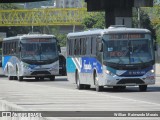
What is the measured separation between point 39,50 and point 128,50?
1766 cm

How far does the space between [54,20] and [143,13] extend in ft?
46.1

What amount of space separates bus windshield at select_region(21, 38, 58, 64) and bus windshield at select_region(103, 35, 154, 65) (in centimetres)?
1707

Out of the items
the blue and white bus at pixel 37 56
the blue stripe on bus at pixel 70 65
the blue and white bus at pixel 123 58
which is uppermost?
the blue and white bus at pixel 123 58

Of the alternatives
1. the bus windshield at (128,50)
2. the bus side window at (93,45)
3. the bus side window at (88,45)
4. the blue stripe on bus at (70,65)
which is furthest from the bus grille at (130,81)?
the blue stripe on bus at (70,65)

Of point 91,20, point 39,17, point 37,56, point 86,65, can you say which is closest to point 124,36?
point 86,65

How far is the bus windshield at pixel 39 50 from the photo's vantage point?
50.7m

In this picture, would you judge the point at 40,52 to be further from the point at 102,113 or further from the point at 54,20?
the point at 54,20

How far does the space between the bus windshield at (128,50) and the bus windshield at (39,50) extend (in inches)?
672

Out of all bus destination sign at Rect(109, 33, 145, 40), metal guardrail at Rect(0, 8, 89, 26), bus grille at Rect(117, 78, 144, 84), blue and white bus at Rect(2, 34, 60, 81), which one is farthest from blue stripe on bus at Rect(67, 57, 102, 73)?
metal guardrail at Rect(0, 8, 89, 26)

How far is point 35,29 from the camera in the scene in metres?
173

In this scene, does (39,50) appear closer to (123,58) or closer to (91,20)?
(123,58)

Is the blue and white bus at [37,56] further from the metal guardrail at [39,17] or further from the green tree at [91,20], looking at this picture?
the green tree at [91,20]

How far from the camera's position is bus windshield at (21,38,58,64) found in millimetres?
50656

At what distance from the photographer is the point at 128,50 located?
110ft
